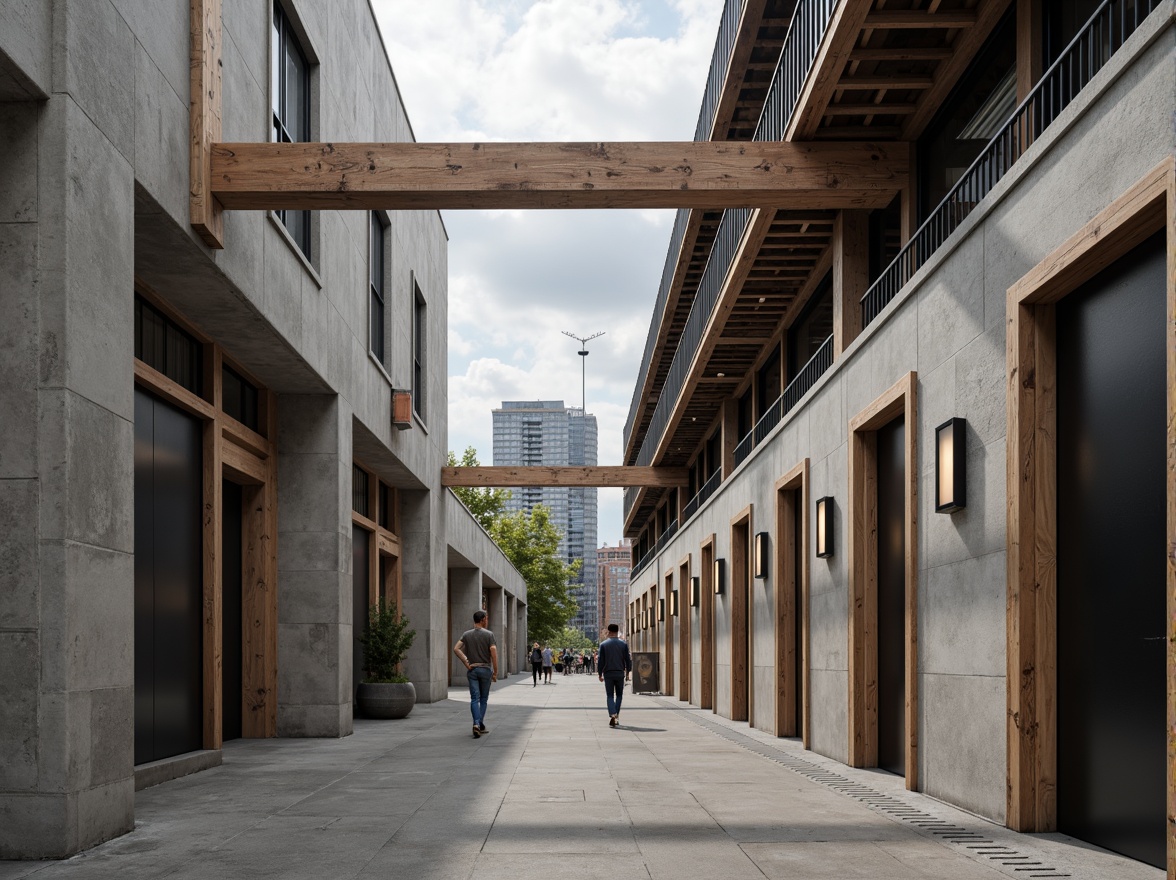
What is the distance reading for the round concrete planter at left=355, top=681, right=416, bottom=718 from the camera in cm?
2106

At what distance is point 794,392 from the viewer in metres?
18.7

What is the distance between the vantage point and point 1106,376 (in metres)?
7.71

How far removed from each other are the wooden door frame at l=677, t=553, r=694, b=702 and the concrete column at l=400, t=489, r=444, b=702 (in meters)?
6.39

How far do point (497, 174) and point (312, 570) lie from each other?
7.81 m

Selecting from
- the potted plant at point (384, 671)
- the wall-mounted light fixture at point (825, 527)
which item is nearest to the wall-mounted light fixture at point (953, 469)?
the wall-mounted light fixture at point (825, 527)

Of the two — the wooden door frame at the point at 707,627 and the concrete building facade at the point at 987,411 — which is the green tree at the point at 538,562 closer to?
the wooden door frame at the point at 707,627

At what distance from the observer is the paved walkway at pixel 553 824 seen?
23.0 ft

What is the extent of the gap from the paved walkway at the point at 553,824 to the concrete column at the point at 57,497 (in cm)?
47

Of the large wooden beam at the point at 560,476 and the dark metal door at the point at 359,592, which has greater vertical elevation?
the large wooden beam at the point at 560,476

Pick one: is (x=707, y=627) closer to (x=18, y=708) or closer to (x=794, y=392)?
(x=794, y=392)

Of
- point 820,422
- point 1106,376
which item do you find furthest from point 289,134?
point 1106,376

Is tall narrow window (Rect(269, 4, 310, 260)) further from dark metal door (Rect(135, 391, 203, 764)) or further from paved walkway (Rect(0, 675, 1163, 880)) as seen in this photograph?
paved walkway (Rect(0, 675, 1163, 880))

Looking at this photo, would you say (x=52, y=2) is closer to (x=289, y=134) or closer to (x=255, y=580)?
(x=289, y=134)

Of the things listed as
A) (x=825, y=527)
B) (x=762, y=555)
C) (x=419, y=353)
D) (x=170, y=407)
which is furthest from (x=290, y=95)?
(x=419, y=353)
